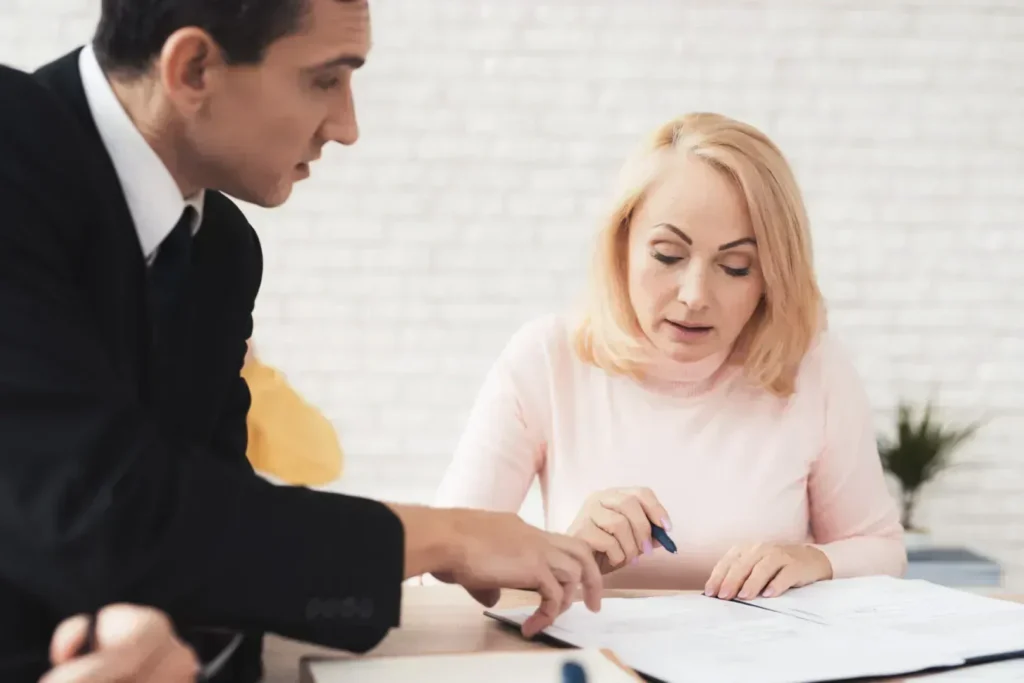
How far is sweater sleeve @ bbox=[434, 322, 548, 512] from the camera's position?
5.46 feet

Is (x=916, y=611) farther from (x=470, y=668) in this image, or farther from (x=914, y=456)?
(x=914, y=456)

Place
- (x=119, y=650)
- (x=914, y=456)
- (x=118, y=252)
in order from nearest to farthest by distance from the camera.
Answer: (x=119, y=650)
(x=118, y=252)
(x=914, y=456)

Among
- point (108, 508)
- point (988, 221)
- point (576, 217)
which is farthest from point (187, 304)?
point (988, 221)

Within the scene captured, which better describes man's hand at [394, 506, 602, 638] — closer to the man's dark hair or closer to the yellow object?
the man's dark hair

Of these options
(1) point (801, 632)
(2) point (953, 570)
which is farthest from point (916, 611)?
(2) point (953, 570)

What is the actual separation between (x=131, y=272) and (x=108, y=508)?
8.3 inches

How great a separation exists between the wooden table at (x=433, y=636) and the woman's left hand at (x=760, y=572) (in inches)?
8.4

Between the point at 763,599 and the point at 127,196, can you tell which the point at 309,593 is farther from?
the point at 763,599

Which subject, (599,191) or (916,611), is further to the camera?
(599,191)

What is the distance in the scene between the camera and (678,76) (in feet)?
9.16

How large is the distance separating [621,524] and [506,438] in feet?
1.51

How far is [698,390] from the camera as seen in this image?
5.81ft

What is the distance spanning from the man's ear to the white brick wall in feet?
5.75

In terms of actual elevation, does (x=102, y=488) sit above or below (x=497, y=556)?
above
